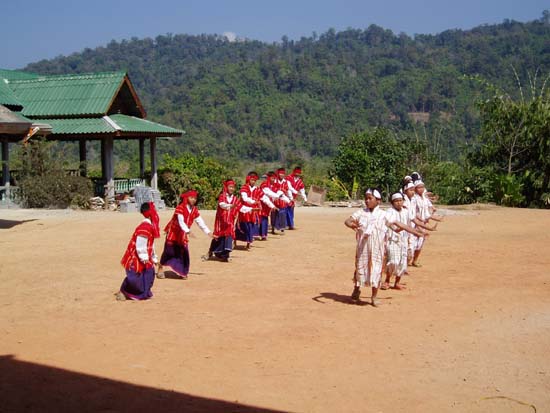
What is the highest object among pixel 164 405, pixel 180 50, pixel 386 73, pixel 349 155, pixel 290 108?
pixel 180 50

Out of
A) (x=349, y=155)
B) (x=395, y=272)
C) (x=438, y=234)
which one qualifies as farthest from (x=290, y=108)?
(x=395, y=272)

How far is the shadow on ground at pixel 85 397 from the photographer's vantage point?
5258 millimetres

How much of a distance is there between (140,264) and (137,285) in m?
0.27

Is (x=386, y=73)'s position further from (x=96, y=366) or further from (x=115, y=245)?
(x=96, y=366)

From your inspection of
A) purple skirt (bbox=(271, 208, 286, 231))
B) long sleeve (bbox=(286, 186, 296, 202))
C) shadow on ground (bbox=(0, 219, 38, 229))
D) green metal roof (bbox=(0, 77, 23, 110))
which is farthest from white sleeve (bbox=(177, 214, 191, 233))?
green metal roof (bbox=(0, 77, 23, 110))

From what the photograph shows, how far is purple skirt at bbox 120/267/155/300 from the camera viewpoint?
8.98m

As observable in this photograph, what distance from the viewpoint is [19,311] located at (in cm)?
845

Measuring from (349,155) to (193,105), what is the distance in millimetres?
56647

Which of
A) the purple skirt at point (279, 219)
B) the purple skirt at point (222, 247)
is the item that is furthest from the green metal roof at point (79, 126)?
the purple skirt at point (222, 247)

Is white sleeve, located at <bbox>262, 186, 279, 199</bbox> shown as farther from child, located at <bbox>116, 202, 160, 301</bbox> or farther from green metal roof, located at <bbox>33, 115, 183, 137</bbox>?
green metal roof, located at <bbox>33, 115, 183, 137</bbox>

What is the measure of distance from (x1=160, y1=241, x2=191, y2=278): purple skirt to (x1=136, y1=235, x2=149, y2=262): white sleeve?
1542 mm

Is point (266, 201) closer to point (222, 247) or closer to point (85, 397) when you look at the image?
point (222, 247)

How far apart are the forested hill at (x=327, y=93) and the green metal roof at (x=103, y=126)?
32442mm

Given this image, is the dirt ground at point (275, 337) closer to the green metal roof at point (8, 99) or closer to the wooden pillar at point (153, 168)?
the green metal roof at point (8, 99)
